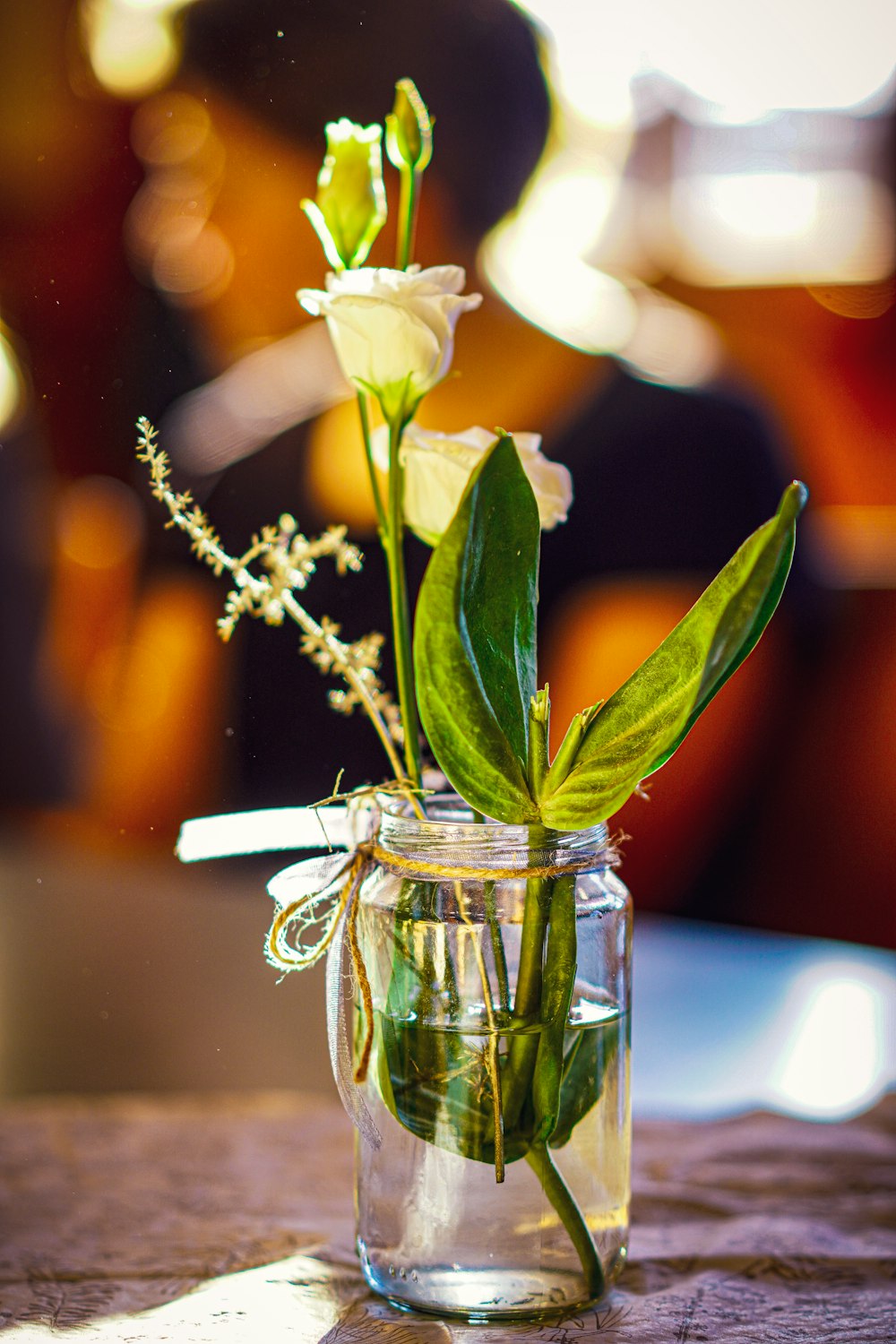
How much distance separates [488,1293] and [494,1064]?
0.10 meters

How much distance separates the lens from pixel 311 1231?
0.58 meters

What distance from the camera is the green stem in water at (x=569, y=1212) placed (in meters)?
0.45

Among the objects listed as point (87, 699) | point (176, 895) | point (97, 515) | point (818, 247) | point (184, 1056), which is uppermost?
point (818, 247)

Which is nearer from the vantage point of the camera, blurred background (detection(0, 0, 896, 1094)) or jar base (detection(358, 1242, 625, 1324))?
jar base (detection(358, 1242, 625, 1324))

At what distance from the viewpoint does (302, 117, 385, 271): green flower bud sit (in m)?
0.48

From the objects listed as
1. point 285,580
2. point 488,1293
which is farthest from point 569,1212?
point 285,580

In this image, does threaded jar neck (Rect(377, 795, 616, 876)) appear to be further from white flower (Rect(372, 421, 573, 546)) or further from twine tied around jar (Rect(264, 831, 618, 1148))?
white flower (Rect(372, 421, 573, 546))

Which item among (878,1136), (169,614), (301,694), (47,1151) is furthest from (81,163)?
(169,614)

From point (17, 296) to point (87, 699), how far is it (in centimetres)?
147

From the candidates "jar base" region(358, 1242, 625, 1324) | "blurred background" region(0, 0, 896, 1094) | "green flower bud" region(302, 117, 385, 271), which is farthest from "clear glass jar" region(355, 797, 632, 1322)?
"blurred background" region(0, 0, 896, 1094)

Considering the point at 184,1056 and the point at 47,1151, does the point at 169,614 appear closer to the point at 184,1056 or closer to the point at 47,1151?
the point at 184,1056

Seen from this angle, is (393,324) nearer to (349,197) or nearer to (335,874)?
(349,197)

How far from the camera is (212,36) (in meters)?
0.82

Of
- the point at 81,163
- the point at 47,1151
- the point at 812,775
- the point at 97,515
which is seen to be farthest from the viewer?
the point at 97,515
